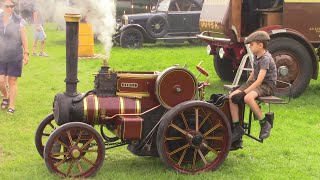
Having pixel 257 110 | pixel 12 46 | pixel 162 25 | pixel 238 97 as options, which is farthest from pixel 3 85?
pixel 162 25

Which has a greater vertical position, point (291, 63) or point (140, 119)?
point (291, 63)

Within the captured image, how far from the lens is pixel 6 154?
6.09 meters

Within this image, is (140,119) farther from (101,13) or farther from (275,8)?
(275,8)

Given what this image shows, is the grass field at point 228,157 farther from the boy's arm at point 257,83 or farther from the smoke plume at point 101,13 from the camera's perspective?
the smoke plume at point 101,13

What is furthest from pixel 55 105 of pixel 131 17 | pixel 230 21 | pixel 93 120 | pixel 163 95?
pixel 131 17

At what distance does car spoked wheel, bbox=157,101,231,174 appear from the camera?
522cm

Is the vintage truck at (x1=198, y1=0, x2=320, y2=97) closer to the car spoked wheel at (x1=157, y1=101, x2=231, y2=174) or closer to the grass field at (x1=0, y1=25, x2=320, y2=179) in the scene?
Result: the grass field at (x1=0, y1=25, x2=320, y2=179)

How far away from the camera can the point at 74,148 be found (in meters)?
5.08

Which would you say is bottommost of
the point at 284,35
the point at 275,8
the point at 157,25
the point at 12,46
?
the point at 12,46

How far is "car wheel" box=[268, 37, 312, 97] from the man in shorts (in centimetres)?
366

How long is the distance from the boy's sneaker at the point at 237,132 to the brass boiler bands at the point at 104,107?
0.96 metres

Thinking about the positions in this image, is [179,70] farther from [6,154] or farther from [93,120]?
[6,154]

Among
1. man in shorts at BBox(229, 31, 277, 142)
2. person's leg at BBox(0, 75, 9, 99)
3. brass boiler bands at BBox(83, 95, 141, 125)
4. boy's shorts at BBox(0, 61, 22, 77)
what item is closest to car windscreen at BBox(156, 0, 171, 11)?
person's leg at BBox(0, 75, 9, 99)

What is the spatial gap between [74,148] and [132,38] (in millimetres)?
13716
